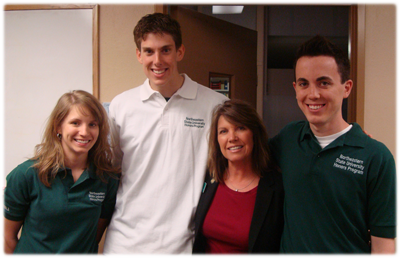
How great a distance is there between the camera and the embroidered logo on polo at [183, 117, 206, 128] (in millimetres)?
1550

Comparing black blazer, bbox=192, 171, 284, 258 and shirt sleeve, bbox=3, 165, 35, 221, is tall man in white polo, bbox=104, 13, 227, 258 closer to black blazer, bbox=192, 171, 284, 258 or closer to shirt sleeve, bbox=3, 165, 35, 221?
black blazer, bbox=192, 171, 284, 258

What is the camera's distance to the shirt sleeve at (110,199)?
155 centimetres

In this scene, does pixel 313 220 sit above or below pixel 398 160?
below

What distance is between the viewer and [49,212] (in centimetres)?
131

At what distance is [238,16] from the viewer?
3924mm

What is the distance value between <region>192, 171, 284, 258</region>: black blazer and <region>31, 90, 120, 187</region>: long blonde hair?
560mm

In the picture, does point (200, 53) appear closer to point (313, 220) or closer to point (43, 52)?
point (43, 52)

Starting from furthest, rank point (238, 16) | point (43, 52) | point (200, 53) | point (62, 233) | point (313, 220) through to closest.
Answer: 1. point (238, 16)
2. point (200, 53)
3. point (43, 52)
4. point (62, 233)
5. point (313, 220)

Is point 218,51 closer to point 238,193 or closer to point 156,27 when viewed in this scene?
point 156,27

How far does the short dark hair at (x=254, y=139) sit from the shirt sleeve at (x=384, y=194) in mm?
533

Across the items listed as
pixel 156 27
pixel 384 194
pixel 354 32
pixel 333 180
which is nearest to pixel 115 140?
pixel 156 27

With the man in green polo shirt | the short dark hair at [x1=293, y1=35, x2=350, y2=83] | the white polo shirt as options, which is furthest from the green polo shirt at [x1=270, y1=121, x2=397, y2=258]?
the white polo shirt

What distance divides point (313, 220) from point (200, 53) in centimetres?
170

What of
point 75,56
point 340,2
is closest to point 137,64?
point 75,56
